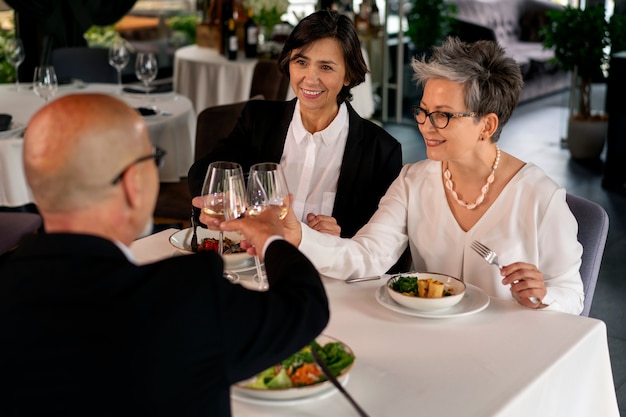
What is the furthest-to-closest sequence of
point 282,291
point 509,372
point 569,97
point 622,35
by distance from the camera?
point 569,97, point 622,35, point 509,372, point 282,291

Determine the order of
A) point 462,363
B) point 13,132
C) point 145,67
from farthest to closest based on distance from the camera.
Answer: point 145,67 → point 13,132 → point 462,363

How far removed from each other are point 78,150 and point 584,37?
616 cm

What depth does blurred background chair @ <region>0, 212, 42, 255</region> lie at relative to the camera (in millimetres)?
3506

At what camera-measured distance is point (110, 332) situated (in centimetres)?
119

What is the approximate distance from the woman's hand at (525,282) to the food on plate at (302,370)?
54 centimetres

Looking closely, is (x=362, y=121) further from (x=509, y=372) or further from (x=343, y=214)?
(x=509, y=372)

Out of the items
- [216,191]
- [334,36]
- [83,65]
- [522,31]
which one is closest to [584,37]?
[522,31]

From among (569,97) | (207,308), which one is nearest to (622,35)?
(569,97)

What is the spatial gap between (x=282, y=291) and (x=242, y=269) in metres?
0.90

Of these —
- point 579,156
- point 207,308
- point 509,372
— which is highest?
point 207,308

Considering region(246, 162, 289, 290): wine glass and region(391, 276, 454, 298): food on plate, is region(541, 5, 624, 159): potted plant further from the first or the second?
region(246, 162, 289, 290): wine glass

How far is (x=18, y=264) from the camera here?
125cm

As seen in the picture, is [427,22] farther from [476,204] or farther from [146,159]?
[146,159]

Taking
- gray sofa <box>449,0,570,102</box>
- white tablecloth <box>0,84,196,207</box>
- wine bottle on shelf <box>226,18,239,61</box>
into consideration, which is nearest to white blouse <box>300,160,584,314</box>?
white tablecloth <box>0,84,196,207</box>
